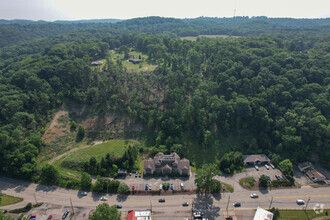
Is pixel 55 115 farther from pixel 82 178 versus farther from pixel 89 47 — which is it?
pixel 89 47

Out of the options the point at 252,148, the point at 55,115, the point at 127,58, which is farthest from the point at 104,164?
the point at 127,58

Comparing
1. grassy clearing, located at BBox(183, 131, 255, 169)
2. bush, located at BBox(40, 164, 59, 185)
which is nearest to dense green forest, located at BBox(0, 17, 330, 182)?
grassy clearing, located at BBox(183, 131, 255, 169)

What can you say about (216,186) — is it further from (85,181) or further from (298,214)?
(85,181)

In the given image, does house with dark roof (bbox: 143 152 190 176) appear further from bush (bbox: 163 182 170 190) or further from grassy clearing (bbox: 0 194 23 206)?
grassy clearing (bbox: 0 194 23 206)

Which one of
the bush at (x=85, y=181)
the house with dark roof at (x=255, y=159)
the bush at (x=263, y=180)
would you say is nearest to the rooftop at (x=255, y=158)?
the house with dark roof at (x=255, y=159)

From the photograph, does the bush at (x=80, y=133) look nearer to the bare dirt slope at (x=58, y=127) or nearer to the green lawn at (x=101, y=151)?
the bare dirt slope at (x=58, y=127)

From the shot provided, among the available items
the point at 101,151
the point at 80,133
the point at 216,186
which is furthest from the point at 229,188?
the point at 80,133
